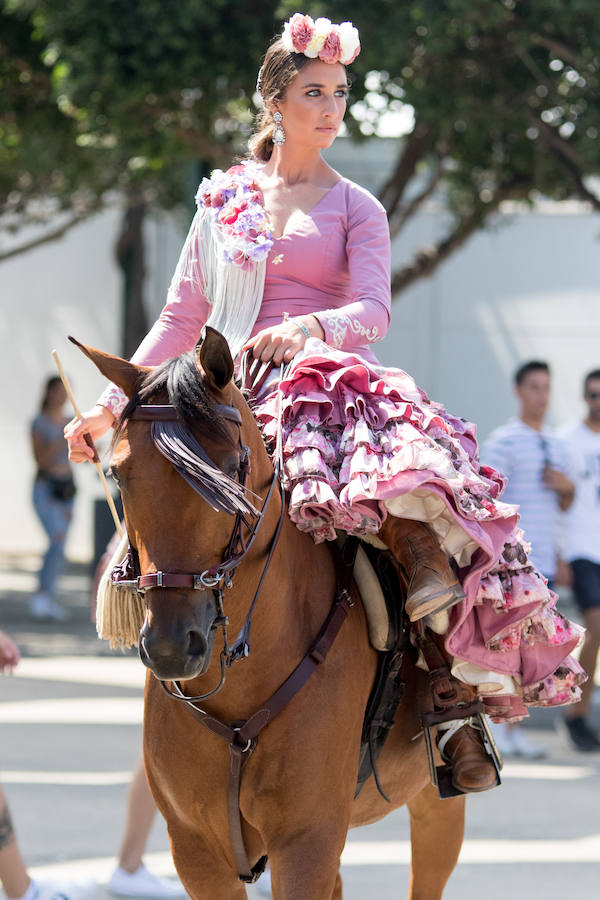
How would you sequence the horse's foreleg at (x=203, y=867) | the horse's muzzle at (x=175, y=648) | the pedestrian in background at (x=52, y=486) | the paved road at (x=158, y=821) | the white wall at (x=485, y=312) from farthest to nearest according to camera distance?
the white wall at (x=485, y=312) → the pedestrian in background at (x=52, y=486) → the paved road at (x=158, y=821) → the horse's foreleg at (x=203, y=867) → the horse's muzzle at (x=175, y=648)

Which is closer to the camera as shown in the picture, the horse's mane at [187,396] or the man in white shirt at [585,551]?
the horse's mane at [187,396]

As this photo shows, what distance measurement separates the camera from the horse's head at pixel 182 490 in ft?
8.52

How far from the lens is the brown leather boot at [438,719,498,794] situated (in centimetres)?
354

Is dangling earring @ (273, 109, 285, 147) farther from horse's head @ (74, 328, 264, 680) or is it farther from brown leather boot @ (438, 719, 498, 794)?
brown leather boot @ (438, 719, 498, 794)

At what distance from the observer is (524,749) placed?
7852 millimetres

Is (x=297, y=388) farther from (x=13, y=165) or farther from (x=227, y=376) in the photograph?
(x=13, y=165)

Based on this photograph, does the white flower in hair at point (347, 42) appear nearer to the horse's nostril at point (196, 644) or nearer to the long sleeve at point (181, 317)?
the long sleeve at point (181, 317)

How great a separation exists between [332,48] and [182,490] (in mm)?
1552

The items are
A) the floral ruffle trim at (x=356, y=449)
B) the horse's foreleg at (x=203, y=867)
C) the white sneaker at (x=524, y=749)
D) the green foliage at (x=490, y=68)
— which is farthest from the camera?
the green foliage at (x=490, y=68)

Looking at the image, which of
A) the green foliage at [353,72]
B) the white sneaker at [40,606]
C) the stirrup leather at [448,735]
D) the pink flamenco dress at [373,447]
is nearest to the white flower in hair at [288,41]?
the pink flamenco dress at [373,447]

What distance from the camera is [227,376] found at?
2766mm

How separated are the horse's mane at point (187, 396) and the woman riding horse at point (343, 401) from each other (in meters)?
0.41

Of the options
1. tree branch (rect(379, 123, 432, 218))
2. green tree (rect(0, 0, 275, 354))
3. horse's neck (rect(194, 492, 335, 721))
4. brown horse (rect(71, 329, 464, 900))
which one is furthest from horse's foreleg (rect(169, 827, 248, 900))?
tree branch (rect(379, 123, 432, 218))

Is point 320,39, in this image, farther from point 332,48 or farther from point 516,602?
point 516,602
